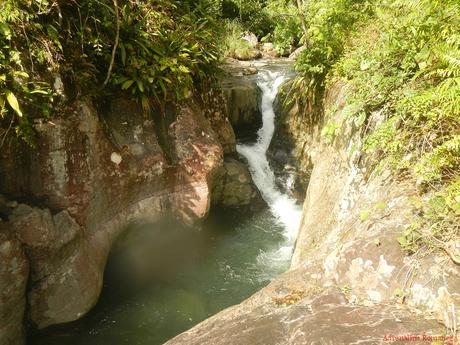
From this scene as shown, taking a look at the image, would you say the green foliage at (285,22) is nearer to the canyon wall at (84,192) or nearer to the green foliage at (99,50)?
the green foliage at (99,50)

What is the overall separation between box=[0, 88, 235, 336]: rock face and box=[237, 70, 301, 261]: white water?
86.0 inches

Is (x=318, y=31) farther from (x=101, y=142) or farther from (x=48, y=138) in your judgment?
(x=48, y=138)

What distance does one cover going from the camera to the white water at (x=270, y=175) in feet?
27.6

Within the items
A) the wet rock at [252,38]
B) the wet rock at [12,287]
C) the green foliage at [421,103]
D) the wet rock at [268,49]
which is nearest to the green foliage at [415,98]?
the green foliage at [421,103]

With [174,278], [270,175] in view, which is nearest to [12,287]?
[174,278]

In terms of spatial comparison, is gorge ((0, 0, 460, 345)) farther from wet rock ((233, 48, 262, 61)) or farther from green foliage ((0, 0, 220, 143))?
wet rock ((233, 48, 262, 61))

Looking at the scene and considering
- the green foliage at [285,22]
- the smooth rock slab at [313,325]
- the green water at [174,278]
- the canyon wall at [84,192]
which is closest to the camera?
the smooth rock slab at [313,325]

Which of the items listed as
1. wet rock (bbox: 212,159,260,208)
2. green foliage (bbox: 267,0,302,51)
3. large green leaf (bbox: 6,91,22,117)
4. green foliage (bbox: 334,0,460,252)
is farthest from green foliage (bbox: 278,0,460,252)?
large green leaf (bbox: 6,91,22,117)

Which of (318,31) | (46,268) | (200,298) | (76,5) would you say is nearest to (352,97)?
(318,31)

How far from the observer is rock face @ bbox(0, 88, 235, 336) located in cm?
559

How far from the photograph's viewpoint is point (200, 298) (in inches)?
269

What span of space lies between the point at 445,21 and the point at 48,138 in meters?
6.04

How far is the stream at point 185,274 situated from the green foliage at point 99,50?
3.03 m

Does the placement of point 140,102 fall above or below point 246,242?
above
